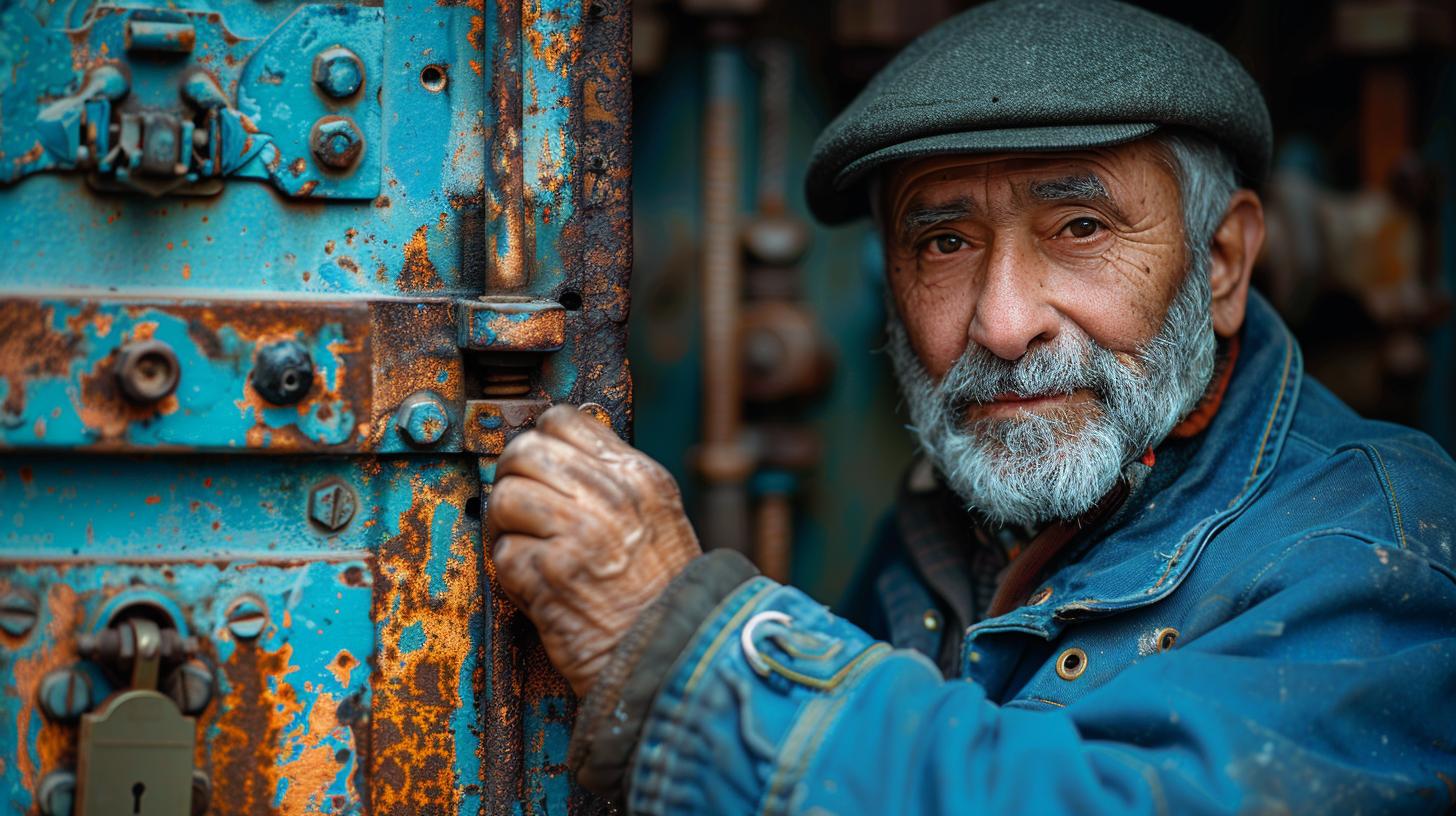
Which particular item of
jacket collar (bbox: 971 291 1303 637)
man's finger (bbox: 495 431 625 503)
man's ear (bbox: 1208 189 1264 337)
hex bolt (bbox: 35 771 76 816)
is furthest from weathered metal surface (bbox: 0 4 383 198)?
man's ear (bbox: 1208 189 1264 337)

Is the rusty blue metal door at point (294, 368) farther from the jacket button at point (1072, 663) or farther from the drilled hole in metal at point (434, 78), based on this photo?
the jacket button at point (1072, 663)

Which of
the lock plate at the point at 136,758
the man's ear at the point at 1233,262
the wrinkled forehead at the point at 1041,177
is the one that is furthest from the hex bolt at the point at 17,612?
the man's ear at the point at 1233,262

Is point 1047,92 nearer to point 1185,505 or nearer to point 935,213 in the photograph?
point 935,213

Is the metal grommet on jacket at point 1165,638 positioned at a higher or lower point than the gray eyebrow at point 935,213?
lower

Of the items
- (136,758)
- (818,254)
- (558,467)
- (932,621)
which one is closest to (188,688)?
(136,758)

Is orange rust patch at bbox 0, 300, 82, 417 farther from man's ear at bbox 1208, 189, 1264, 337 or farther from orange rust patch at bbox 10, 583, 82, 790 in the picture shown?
man's ear at bbox 1208, 189, 1264, 337

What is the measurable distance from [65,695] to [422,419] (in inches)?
17.7

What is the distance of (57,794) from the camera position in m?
1.27

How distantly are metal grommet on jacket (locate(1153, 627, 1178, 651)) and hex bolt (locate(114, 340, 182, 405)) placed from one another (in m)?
1.14

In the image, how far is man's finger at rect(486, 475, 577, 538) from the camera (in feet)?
4.31

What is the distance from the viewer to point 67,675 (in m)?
1.28

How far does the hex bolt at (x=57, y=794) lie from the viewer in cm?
127

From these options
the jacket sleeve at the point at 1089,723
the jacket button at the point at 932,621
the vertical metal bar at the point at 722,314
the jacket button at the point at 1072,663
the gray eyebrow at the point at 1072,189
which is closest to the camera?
the jacket sleeve at the point at 1089,723

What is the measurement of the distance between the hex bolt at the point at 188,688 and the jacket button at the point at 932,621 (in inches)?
41.6
